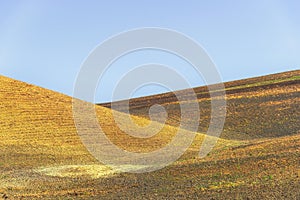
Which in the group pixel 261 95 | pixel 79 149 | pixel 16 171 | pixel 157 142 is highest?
pixel 16 171

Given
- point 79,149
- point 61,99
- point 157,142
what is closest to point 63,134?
point 79,149

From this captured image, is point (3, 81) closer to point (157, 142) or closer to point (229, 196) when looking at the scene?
point (157, 142)

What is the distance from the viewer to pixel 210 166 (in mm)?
29500

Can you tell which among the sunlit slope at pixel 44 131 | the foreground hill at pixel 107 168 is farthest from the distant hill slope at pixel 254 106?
the sunlit slope at pixel 44 131

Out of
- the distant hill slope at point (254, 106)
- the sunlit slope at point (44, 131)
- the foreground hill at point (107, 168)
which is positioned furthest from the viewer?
the distant hill slope at point (254, 106)

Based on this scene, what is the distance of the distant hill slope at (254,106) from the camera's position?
5191cm

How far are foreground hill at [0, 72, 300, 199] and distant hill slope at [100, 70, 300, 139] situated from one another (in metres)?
2.97

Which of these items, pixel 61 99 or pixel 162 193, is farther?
pixel 61 99

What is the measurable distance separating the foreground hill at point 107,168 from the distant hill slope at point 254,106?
2.97 metres

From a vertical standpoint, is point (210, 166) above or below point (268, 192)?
below

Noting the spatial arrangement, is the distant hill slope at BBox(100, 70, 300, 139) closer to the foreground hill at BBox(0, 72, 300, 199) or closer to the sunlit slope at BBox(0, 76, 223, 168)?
the foreground hill at BBox(0, 72, 300, 199)

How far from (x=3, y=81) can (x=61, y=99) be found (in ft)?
20.2

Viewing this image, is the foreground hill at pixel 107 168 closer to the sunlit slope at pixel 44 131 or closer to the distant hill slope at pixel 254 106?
the sunlit slope at pixel 44 131

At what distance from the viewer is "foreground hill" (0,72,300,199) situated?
2333 cm
